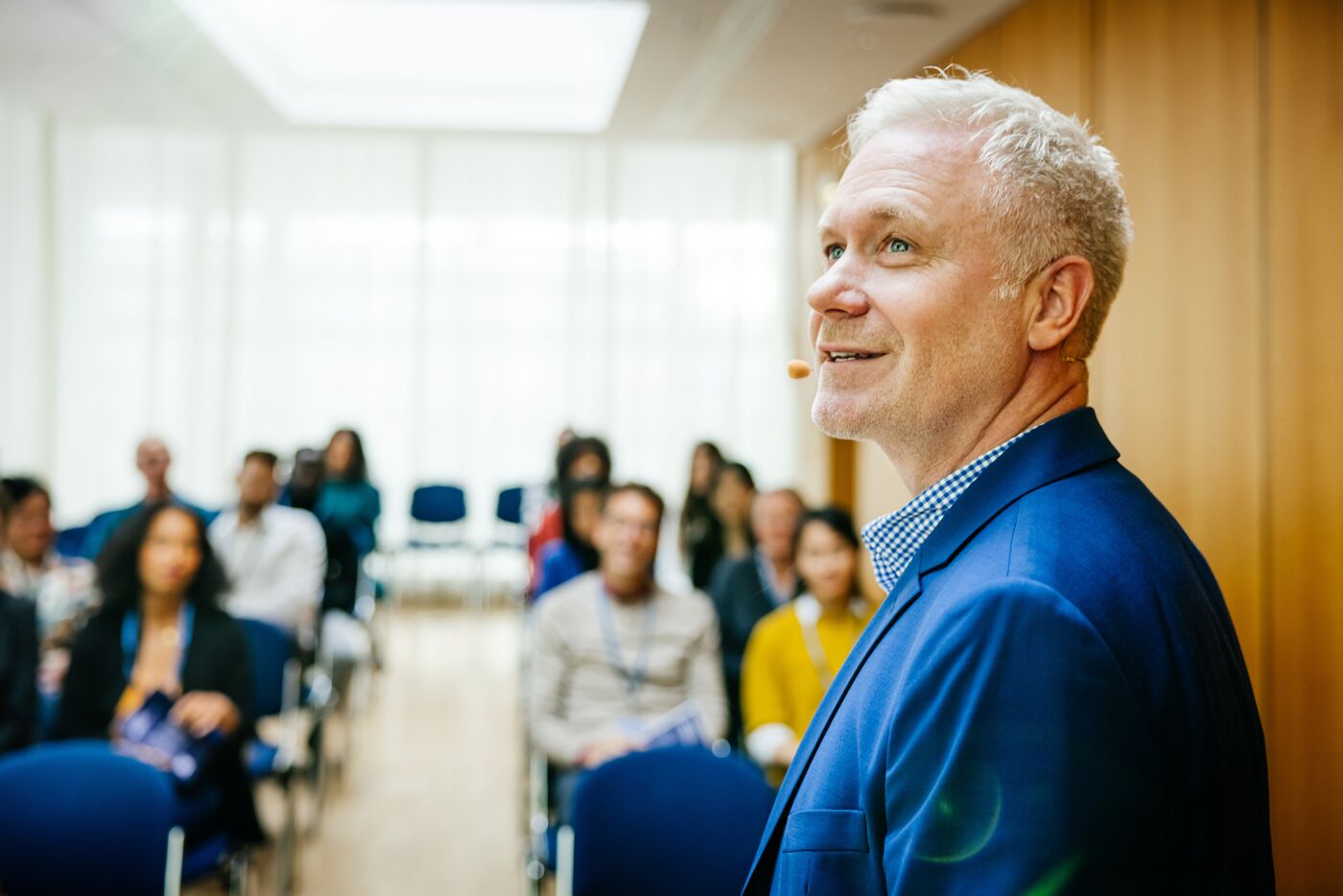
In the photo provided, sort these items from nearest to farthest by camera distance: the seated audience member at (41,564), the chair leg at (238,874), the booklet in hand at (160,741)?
the chair leg at (238,874) < the booklet in hand at (160,741) < the seated audience member at (41,564)

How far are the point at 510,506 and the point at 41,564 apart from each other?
4412mm

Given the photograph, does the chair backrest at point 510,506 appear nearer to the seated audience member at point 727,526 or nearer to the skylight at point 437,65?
the skylight at point 437,65

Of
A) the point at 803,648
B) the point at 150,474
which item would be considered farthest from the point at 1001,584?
→ the point at 150,474

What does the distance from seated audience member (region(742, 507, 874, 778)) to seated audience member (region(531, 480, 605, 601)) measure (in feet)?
4.05

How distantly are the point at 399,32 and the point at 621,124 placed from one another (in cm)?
186

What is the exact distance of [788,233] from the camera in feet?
30.5

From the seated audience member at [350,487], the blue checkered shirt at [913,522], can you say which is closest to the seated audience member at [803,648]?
the blue checkered shirt at [913,522]

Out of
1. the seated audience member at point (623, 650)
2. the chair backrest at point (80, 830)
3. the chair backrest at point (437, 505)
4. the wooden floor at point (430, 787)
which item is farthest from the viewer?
the chair backrest at point (437, 505)

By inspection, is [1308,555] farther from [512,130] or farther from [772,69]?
[512,130]

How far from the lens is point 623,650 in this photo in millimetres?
3660

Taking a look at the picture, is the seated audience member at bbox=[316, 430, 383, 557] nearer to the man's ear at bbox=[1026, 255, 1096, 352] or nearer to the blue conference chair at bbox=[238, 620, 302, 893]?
the blue conference chair at bbox=[238, 620, 302, 893]

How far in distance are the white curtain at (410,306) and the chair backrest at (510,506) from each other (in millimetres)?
461

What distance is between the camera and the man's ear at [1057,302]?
37.8 inches

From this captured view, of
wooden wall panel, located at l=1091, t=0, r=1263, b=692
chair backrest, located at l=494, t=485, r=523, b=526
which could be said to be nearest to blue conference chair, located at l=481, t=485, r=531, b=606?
chair backrest, located at l=494, t=485, r=523, b=526
